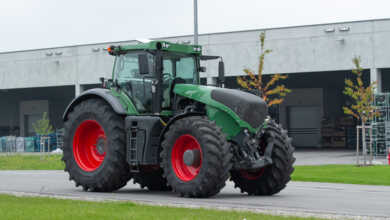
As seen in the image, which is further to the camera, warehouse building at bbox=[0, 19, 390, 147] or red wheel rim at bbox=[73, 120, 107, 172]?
warehouse building at bbox=[0, 19, 390, 147]

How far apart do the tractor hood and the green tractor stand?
0.06ft

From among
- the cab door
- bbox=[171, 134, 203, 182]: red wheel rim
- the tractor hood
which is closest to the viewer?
the tractor hood

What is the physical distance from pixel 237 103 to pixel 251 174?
1.67 meters

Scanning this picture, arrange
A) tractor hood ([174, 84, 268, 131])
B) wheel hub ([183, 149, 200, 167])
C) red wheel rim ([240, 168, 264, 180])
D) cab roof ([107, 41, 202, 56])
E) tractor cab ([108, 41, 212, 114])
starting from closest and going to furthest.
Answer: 1. wheel hub ([183, 149, 200, 167])
2. tractor hood ([174, 84, 268, 131])
3. red wheel rim ([240, 168, 264, 180])
4. tractor cab ([108, 41, 212, 114])
5. cab roof ([107, 41, 202, 56])

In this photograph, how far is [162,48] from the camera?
46.1ft

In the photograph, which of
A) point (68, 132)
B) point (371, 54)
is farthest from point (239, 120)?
point (371, 54)

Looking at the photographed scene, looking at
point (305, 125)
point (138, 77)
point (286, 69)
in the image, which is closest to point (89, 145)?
point (138, 77)

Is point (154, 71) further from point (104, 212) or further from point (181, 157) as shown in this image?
point (104, 212)

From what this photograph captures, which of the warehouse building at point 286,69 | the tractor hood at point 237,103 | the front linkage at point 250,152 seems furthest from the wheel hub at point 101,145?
the warehouse building at point 286,69

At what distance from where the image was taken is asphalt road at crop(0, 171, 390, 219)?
10.7m

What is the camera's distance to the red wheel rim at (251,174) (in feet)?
44.3

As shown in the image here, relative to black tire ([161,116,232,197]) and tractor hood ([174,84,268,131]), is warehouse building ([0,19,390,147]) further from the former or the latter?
black tire ([161,116,232,197])

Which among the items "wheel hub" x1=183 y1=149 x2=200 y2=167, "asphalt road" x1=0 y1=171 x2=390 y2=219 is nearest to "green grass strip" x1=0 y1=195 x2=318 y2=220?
"asphalt road" x1=0 y1=171 x2=390 y2=219

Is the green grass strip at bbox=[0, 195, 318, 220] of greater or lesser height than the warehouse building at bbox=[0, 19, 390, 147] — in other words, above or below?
below
